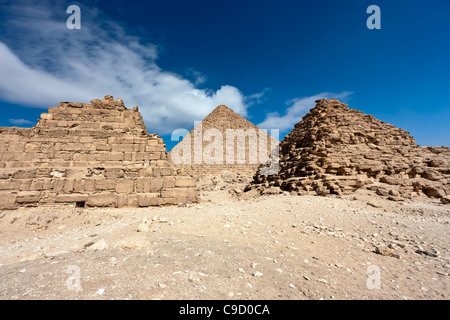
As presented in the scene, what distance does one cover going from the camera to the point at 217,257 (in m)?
2.65

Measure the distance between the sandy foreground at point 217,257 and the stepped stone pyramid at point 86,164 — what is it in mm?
599

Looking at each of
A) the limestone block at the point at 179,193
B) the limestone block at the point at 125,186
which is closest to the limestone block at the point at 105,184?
the limestone block at the point at 125,186

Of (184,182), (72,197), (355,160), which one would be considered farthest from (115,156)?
(355,160)

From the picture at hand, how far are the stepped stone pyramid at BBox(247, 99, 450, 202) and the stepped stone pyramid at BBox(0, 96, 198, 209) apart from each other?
26.4 ft

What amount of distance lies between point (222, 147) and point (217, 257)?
39483 millimetres

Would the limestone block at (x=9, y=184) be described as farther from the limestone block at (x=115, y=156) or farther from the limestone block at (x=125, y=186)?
the limestone block at (x=125, y=186)

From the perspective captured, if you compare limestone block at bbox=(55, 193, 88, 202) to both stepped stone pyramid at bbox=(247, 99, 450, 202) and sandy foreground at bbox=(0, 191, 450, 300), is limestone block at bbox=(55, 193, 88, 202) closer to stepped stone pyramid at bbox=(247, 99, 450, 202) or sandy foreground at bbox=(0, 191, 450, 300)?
sandy foreground at bbox=(0, 191, 450, 300)

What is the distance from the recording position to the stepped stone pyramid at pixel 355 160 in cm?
1085

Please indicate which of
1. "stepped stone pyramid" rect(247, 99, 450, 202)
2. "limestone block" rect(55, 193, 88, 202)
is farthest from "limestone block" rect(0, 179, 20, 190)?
"stepped stone pyramid" rect(247, 99, 450, 202)

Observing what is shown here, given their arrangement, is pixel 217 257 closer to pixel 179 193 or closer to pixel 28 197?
pixel 179 193

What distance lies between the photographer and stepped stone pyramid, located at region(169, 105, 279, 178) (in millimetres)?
38969

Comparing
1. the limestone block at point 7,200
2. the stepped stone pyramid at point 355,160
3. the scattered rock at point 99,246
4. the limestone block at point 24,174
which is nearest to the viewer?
the scattered rock at point 99,246

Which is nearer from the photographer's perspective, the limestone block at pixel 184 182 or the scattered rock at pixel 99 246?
the scattered rock at pixel 99 246
